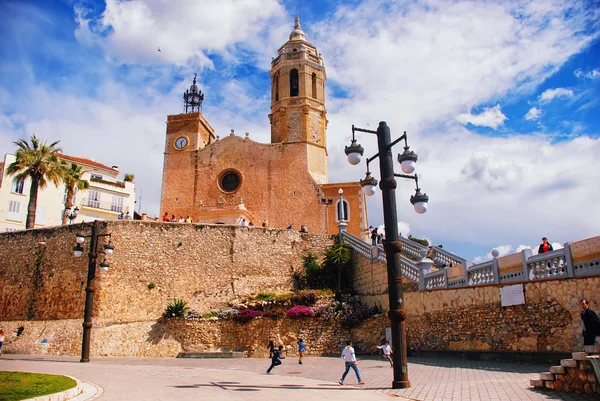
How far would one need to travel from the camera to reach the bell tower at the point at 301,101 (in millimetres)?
35891

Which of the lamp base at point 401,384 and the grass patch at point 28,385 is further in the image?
the lamp base at point 401,384

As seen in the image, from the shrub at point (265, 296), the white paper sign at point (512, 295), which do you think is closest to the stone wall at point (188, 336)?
the shrub at point (265, 296)

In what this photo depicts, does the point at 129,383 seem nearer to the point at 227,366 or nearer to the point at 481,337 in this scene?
the point at 227,366

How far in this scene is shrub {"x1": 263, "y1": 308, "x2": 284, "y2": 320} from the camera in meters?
21.6

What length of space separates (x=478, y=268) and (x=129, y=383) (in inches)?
A: 406

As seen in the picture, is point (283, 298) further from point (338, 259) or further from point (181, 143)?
point (181, 143)

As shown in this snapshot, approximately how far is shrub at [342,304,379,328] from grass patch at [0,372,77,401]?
13022 mm

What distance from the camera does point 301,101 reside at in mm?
36469

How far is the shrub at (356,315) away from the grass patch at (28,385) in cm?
1302

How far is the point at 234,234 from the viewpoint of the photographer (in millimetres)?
25797

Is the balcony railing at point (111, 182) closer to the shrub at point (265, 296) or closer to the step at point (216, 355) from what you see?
the shrub at point (265, 296)

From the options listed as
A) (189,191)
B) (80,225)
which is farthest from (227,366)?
(189,191)

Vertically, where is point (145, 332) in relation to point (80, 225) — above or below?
below

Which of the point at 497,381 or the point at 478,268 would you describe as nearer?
the point at 497,381
